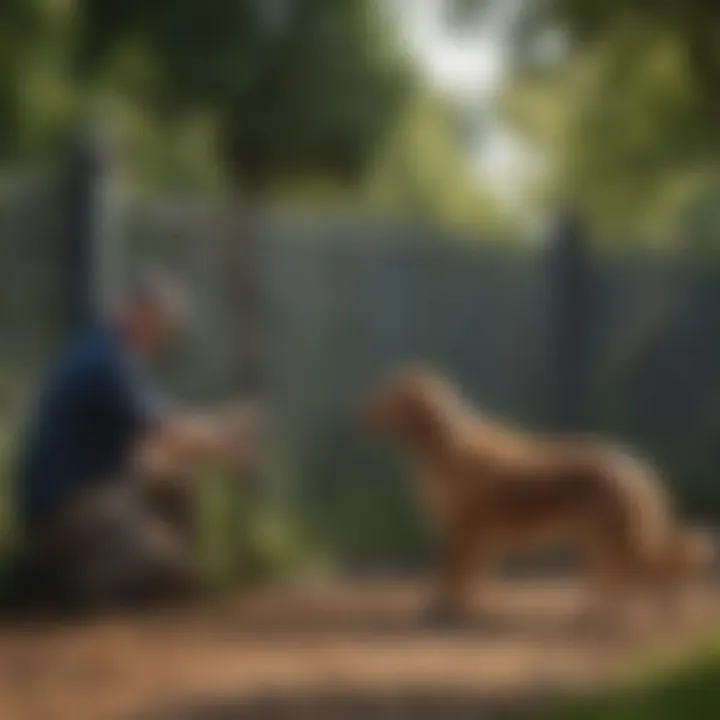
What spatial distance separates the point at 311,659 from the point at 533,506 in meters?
1.17

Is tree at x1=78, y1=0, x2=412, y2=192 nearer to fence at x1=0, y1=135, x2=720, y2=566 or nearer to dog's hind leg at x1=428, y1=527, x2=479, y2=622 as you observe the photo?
fence at x1=0, y1=135, x2=720, y2=566

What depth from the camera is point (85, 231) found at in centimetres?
711

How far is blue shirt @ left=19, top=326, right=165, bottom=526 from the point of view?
20.6 ft

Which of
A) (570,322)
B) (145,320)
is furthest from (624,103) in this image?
(145,320)

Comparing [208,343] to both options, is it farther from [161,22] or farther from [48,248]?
[161,22]

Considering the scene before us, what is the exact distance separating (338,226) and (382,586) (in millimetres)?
1749

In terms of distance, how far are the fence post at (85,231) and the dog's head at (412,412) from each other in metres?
1.22

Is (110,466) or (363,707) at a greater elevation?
(110,466)

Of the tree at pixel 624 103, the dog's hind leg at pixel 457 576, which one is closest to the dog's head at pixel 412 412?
the dog's hind leg at pixel 457 576

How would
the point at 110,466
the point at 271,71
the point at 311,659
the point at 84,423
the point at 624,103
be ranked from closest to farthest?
the point at 311,659
the point at 84,423
the point at 110,466
the point at 624,103
the point at 271,71

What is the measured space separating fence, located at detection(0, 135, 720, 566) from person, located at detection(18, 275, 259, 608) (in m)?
0.57

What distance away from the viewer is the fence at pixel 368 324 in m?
7.11

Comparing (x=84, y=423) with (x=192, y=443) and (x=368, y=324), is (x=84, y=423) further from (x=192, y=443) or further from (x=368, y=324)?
(x=368, y=324)

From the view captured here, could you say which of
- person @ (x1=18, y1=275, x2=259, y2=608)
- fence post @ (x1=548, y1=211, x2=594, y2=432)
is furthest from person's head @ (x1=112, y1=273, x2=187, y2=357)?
fence post @ (x1=548, y1=211, x2=594, y2=432)
